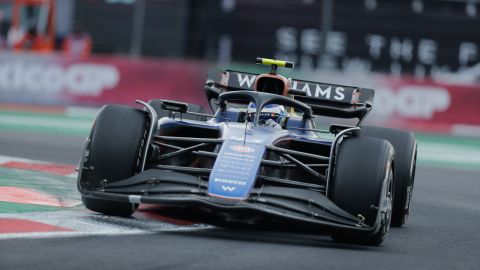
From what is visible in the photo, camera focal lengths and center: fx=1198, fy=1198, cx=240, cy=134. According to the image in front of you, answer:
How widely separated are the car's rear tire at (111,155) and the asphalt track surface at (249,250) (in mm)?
693

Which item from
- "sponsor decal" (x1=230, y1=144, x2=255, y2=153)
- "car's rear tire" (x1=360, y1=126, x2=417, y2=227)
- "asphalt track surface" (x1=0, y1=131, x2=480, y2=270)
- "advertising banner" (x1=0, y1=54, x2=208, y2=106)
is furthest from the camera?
"advertising banner" (x1=0, y1=54, x2=208, y2=106)

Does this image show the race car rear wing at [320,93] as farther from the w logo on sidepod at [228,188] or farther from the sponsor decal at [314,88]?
the w logo on sidepod at [228,188]

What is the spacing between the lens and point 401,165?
9562 mm

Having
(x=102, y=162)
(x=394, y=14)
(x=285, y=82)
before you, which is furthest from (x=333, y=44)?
(x=102, y=162)

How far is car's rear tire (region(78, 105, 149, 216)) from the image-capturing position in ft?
27.2

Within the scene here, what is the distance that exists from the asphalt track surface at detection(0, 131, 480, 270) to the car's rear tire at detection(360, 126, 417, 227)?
0.16m

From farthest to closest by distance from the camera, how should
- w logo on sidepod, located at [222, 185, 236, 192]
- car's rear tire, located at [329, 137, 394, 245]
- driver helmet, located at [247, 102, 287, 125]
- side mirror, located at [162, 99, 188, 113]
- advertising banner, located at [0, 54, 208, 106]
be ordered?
advertising banner, located at [0, 54, 208, 106], driver helmet, located at [247, 102, 287, 125], side mirror, located at [162, 99, 188, 113], car's rear tire, located at [329, 137, 394, 245], w logo on sidepod, located at [222, 185, 236, 192]

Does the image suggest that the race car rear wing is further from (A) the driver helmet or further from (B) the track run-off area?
(B) the track run-off area

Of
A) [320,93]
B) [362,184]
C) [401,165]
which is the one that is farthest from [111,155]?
[320,93]

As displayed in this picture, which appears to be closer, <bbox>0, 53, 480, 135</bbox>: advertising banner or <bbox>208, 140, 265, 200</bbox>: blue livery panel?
<bbox>208, 140, 265, 200</bbox>: blue livery panel

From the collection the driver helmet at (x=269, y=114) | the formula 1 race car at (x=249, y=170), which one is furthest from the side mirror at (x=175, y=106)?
the driver helmet at (x=269, y=114)

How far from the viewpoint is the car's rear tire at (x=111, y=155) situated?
8289 millimetres

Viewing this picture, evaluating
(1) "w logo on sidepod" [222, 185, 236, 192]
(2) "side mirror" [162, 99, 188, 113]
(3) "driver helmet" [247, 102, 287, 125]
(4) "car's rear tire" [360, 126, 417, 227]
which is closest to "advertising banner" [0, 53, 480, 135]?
(4) "car's rear tire" [360, 126, 417, 227]

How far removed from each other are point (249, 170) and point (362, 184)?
0.76m
